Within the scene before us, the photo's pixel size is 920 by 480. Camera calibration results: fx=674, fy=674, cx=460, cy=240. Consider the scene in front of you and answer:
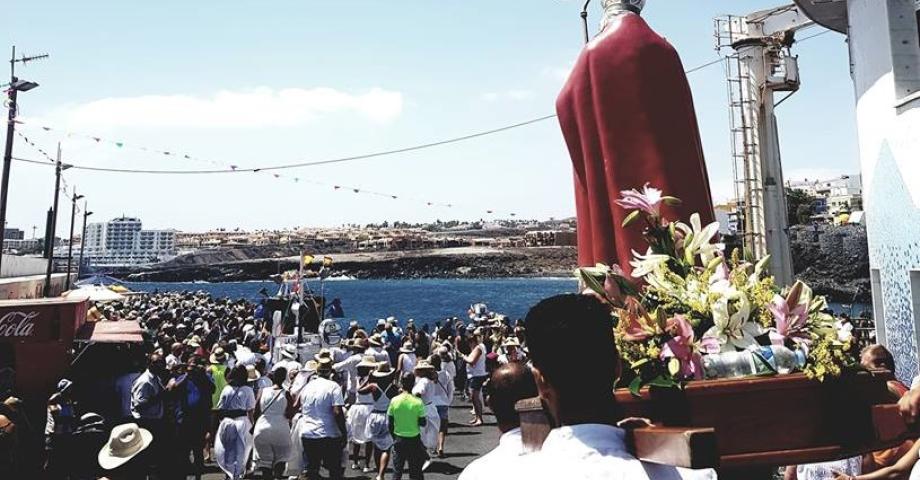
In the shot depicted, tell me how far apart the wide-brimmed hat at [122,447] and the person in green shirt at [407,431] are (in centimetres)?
390

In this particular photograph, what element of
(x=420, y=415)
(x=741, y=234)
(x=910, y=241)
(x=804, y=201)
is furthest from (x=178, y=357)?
(x=804, y=201)

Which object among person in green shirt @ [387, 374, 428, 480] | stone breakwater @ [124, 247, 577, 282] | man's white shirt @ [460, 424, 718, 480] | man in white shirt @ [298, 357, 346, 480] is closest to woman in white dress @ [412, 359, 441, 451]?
person in green shirt @ [387, 374, 428, 480]

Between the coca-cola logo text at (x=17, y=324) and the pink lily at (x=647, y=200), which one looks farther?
the coca-cola logo text at (x=17, y=324)

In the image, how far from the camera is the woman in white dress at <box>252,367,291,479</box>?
8.83 m

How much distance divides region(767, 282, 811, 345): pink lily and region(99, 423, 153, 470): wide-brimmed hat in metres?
4.80

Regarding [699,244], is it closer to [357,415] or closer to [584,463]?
[584,463]

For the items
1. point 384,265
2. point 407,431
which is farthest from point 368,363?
point 384,265

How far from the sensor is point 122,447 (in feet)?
17.4

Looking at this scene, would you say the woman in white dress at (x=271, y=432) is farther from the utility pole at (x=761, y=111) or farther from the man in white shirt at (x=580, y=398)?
the utility pole at (x=761, y=111)

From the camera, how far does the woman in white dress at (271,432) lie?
29.0 feet

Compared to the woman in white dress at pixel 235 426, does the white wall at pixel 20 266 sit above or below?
above

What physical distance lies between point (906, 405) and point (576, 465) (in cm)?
196

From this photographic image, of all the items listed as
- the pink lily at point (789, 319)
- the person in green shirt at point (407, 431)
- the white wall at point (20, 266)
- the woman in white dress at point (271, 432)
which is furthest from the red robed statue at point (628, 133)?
the white wall at point (20, 266)

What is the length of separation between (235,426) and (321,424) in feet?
4.05
